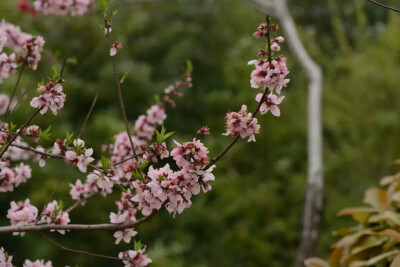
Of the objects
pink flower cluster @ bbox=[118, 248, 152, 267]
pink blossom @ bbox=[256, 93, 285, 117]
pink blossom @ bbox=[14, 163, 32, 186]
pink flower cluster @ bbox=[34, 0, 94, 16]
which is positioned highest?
pink flower cluster @ bbox=[34, 0, 94, 16]

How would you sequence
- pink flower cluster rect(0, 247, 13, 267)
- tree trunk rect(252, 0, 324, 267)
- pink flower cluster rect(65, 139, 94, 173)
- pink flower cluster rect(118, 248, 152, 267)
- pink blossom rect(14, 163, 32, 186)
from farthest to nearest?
tree trunk rect(252, 0, 324, 267), pink blossom rect(14, 163, 32, 186), pink flower cluster rect(118, 248, 152, 267), pink flower cluster rect(0, 247, 13, 267), pink flower cluster rect(65, 139, 94, 173)

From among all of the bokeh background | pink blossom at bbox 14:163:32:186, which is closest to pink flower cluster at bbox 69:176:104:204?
pink blossom at bbox 14:163:32:186

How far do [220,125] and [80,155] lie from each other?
5.52 metres

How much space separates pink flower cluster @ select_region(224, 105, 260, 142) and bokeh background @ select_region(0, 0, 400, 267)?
3.99 m

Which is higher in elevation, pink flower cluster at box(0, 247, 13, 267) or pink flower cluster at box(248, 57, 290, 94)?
pink flower cluster at box(248, 57, 290, 94)

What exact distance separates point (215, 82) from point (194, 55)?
→ 1.45 ft

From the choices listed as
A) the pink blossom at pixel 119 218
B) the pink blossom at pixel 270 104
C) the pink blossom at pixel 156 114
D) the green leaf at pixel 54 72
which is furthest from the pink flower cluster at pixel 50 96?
the pink blossom at pixel 156 114

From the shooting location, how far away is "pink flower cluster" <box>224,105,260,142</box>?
1.40 meters

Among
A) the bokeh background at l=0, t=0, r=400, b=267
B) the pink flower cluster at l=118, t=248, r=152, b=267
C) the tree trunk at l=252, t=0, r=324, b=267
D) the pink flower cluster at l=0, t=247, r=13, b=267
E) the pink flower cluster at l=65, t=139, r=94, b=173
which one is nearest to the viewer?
the pink flower cluster at l=65, t=139, r=94, b=173

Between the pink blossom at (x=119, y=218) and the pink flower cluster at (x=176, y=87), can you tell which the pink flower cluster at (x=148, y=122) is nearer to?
the pink flower cluster at (x=176, y=87)

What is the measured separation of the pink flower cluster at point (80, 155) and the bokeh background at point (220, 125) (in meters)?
3.83

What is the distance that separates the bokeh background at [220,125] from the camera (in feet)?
19.1

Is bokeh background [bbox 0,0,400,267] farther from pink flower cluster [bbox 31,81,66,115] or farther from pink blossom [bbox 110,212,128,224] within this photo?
pink flower cluster [bbox 31,81,66,115]

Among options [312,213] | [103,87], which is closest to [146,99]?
[103,87]
